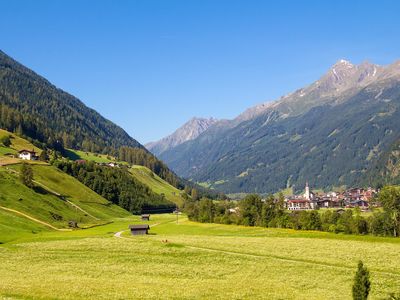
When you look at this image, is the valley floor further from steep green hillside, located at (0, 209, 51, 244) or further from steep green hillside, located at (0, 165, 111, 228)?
steep green hillside, located at (0, 165, 111, 228)

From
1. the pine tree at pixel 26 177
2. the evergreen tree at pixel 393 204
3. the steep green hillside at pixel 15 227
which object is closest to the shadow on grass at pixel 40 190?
the pine tree at pixel 26 177

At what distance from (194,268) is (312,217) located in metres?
81.0

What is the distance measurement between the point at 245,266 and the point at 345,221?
2876 inches

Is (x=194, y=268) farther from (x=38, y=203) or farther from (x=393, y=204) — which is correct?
(x=38, y=203)

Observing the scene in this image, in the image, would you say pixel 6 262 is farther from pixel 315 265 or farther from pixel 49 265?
pixel 315 265

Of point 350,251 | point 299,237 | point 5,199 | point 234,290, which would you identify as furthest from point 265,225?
point 234,290

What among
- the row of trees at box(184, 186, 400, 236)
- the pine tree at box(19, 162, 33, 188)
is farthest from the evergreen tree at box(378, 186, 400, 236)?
the pine tree at box(19, 162, 33, 188)

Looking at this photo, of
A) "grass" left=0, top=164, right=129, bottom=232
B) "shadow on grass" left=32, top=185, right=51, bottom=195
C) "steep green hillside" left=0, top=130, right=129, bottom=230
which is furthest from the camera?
"shadow on grass" left=32, top=185, right=51, bottom=195

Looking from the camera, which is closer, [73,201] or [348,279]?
[348,279]

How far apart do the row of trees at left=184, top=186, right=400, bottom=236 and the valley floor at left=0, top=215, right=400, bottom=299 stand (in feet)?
94.7

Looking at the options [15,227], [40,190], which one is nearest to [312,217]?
[15,227]

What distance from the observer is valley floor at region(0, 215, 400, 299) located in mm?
53500

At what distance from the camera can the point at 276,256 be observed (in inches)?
3228

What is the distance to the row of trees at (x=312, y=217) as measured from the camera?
134125 millimetres
